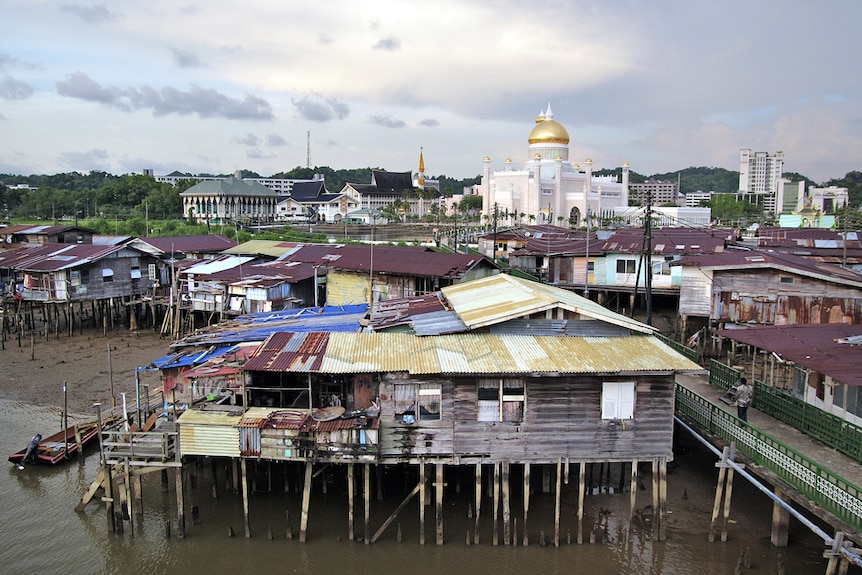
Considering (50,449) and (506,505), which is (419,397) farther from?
(50,449)

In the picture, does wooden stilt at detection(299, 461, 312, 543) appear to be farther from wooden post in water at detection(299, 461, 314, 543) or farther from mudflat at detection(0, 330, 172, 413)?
mudflat at detection(0, 330, 172, 413)

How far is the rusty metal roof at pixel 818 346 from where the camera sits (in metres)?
14.8

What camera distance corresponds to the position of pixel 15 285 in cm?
3797

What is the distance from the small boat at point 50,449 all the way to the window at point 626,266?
2800cm

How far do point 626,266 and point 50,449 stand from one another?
29460 millimetres

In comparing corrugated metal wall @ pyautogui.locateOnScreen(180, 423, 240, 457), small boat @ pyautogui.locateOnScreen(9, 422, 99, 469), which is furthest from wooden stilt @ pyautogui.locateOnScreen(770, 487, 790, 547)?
small boat @ pyautogui.locateOnScreen(9, 422, 99, 469)

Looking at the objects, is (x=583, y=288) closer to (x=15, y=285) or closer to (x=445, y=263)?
(x=445, y=263)

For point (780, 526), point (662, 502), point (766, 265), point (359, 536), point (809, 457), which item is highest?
point (766, 265)

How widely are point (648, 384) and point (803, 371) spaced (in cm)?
609

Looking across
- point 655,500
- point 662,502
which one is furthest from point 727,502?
point 655,500

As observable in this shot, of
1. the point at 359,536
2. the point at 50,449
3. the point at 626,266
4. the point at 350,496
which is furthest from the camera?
the point at 626,266

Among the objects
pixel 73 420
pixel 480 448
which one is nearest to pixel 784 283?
pixel 480 448

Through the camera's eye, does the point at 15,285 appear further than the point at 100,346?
Yes

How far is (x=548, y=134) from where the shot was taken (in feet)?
286
